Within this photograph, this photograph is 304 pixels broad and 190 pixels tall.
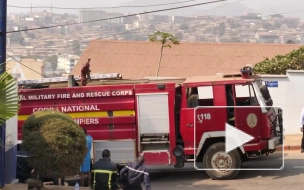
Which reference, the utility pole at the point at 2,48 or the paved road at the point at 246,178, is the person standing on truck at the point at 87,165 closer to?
the paved road at the point at 246,178

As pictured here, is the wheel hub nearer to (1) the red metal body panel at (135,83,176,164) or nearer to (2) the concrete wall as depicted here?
(1) the red metal body panel at (135,83,176,164)

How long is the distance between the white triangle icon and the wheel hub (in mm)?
186

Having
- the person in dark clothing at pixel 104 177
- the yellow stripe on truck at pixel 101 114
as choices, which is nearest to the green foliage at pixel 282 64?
the yellow stripe on truck at pixel 101 114

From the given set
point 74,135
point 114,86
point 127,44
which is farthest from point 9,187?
point 127,44

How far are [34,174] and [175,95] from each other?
4533mm

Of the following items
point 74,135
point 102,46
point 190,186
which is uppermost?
point 102,46

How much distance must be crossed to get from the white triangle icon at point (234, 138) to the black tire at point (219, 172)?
0.12 m

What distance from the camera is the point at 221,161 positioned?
15.6 meters

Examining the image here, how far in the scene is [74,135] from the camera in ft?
38.4

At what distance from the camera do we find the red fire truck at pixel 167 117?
15320 mm

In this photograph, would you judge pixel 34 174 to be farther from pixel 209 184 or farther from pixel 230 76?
pixel 230 76

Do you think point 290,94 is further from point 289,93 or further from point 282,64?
point 282,64

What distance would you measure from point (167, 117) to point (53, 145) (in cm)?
444

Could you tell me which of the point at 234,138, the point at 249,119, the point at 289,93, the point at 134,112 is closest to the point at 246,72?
the point at 249,119
